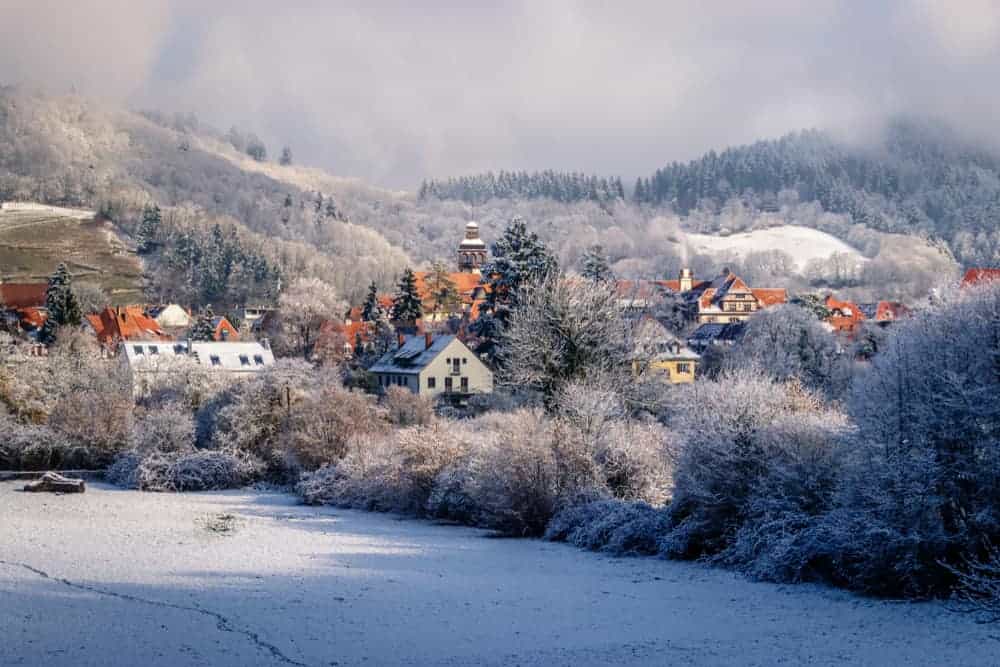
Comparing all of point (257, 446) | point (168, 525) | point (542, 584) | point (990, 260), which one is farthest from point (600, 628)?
point (990, 260)

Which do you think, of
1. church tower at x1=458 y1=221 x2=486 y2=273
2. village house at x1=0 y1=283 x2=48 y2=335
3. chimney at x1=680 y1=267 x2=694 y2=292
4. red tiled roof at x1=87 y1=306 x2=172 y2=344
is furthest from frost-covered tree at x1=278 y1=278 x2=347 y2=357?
church tower at x1=458 y1=221 x2=486 y2=273

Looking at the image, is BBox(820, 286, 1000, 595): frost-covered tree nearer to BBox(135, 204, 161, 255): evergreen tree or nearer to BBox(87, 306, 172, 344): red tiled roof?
BBox(87, 306, 172, 344): red tiled roof

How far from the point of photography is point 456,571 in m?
26.7

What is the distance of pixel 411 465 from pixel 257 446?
49.6 ft

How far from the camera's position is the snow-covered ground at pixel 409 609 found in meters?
17.1

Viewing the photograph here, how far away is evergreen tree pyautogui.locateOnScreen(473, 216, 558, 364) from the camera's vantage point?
56.5 metres

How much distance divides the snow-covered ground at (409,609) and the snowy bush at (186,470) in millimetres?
16105

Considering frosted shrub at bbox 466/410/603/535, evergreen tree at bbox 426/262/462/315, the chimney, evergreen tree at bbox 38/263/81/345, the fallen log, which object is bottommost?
the fallen log

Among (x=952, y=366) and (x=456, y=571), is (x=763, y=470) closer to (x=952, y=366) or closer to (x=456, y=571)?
(x=952, y=366)

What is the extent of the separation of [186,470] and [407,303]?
29598mm

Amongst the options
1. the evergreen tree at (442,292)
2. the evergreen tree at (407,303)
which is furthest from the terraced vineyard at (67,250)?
the evergreen tree at (407,303)

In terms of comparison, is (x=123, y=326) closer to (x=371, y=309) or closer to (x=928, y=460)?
(x=371, y=309)

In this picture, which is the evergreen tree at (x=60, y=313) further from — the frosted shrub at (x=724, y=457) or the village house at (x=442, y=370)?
the frosted shrub at (x=724, y=457)

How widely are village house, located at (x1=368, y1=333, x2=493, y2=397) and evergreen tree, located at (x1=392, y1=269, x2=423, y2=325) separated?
767 centimetres
